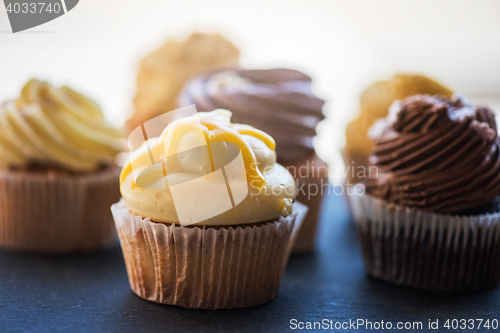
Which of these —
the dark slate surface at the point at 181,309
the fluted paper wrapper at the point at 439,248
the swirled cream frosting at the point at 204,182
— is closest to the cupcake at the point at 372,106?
the fluted paper wrapper at the point at 439,248

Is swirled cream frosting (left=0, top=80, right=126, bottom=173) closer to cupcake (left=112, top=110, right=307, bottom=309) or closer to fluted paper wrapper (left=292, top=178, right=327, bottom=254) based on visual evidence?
cupcake (left=112, top=110, right=307, bottom=309)

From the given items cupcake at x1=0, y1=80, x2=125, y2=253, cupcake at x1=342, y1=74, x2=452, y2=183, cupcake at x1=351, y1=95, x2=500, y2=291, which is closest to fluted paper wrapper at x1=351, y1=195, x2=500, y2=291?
cupcake at x1=351, y1=95, x2=500, y2=291

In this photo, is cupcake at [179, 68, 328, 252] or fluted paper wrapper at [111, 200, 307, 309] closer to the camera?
fluted paper wrapper at [111, 200, 307, 309]

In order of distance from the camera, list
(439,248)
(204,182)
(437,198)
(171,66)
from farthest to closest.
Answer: (171,66) → (439,248) → (437,198) → (204,182)

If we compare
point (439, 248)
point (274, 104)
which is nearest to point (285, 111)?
point (274, 104)

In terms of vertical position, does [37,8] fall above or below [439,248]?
above

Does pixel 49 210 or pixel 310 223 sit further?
pixel 310 223

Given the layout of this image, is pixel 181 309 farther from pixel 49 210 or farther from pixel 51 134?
pixel 51 134
